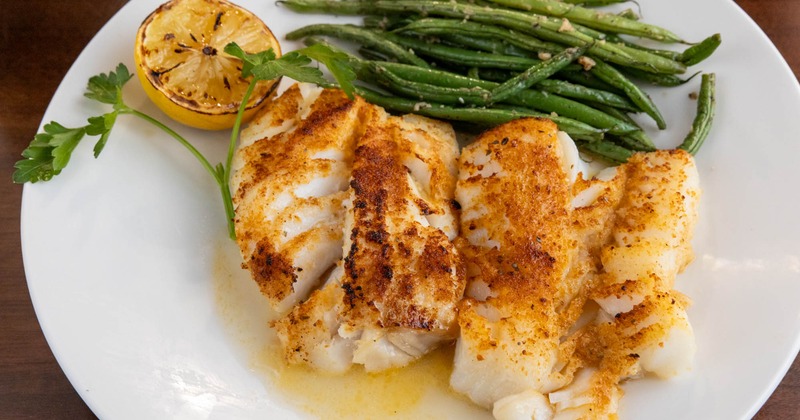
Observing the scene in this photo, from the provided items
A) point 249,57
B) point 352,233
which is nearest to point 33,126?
point 249,57

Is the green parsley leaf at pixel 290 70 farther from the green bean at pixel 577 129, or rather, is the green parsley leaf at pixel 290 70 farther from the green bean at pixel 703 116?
the green bean at pixel 703 116

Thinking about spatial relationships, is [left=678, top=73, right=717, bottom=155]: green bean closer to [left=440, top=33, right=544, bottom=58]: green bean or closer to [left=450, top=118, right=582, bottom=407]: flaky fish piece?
[left=450, top=118, right=582, bottom=407]: flaky fish piece

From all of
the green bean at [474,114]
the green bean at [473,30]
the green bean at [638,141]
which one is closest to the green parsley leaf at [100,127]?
the green bean at [474,114]

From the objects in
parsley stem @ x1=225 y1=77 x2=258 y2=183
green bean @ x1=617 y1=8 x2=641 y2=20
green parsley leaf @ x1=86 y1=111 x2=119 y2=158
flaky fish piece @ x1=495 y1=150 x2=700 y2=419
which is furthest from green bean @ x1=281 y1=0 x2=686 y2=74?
green parsley leaf @ x1=86 y1=111 x2=119 y2=158

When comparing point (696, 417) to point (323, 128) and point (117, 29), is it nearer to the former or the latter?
point (323, 128)

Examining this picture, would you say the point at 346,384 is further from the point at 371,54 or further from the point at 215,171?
the point at 371,54

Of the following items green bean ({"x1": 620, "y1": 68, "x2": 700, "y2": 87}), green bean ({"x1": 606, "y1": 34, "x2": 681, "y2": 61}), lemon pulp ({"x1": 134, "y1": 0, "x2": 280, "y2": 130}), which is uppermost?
green bean ({"x1": 606, "y1": 34, "x2": 681, "y2": 61})
